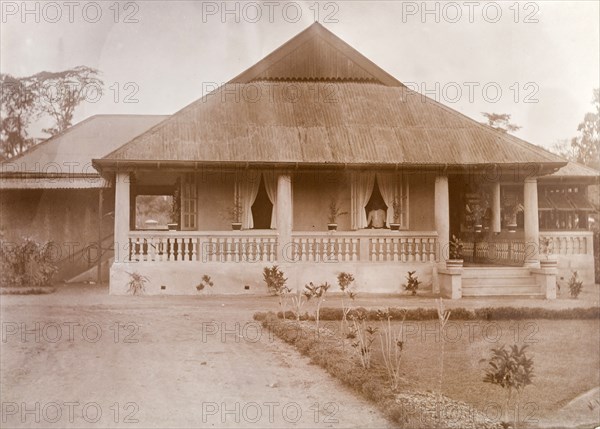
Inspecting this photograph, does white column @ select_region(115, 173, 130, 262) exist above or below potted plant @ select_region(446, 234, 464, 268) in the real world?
above

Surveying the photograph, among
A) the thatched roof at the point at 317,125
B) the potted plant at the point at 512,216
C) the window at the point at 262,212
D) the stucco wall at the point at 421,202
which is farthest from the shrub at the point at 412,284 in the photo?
the window at the point at 262,212

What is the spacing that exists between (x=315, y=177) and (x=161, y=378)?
982 cm

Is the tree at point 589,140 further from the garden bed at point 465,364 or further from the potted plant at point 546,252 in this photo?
the garden bed at point 465,364

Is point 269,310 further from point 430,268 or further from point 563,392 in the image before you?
point 563,392

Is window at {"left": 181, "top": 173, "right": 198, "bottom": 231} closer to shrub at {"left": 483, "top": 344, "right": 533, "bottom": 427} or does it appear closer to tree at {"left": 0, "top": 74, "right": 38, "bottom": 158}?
tree at {"left": 0, "top": 74, "right": 38, "bottom": 158}

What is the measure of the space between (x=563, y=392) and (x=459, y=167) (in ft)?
28.1

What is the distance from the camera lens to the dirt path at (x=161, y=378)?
20.9 feet

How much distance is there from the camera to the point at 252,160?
48.2 ft

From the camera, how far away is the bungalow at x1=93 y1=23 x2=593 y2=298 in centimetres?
1455

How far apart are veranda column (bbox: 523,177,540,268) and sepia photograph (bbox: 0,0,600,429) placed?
8 cm

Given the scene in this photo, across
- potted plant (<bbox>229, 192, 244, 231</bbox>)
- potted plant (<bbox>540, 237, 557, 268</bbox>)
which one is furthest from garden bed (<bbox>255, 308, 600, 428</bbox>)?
potted plant (<bbox>229, 192, 244, 231</bbox>)

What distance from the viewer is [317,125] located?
51.9 feet

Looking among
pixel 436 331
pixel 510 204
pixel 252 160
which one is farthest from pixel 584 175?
pixel 252 160

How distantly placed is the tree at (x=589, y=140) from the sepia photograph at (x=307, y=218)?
0.05 m
